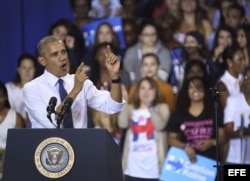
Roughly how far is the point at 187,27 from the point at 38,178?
3.91 metres

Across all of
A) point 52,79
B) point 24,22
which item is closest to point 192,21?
point 24,22

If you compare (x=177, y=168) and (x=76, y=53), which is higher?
(x=76, y=53)

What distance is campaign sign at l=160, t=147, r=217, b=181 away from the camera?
22.6ft

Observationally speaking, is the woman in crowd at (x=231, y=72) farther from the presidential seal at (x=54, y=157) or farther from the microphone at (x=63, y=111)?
the presidential seal at (x=54, y=157)

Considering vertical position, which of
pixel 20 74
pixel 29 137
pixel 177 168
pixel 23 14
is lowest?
pixel 177 168

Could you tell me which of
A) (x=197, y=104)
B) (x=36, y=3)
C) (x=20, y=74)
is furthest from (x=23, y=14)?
(x=197, y=104)

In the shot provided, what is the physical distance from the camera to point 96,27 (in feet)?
25.0

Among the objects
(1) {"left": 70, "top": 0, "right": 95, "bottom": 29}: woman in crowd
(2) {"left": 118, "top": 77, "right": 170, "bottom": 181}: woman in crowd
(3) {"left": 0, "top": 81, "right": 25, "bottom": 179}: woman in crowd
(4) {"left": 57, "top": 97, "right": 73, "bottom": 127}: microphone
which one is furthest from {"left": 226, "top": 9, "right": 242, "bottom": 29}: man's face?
(4) {"left": 57, "top": 97, "right": 73, "bottom": 127}: microphone

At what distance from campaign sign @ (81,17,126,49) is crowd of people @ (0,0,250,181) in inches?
1.4

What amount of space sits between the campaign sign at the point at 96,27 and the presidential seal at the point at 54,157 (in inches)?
144

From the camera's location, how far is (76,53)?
745cm

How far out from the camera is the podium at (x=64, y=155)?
392 cm

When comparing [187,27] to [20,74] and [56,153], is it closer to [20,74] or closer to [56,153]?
[20,74]

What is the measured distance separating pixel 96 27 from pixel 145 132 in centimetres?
128
